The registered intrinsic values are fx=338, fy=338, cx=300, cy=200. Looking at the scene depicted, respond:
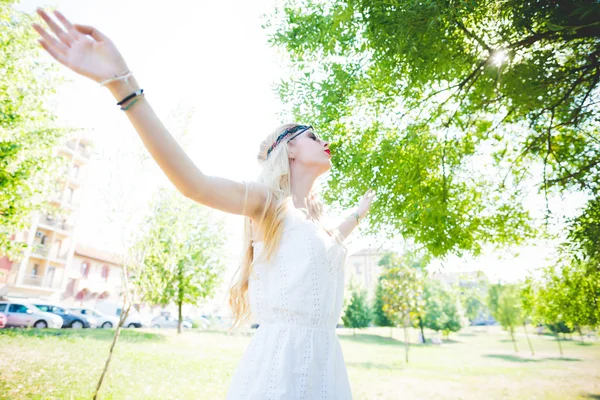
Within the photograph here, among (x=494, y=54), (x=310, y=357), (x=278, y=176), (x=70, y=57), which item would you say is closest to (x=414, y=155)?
(x=494, y=54)

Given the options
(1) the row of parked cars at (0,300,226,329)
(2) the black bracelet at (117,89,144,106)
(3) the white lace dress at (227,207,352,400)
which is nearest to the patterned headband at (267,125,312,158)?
(3) the white lace dress at (227,207,352,400)

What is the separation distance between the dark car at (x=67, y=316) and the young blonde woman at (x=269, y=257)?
28289 millimetres

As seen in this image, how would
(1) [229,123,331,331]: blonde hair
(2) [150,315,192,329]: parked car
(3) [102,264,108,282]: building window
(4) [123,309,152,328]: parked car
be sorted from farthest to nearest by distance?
(3) [102,264,108,282]: building window → (2) [150,315,192,329]: parked car → (4) [123,309,152,328]: parked car → (1) [229,123,331,331]: blonde hair

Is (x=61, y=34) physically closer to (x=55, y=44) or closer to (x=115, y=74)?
(x=55, y=44)

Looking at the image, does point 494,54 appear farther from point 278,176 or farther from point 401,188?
point 278,176

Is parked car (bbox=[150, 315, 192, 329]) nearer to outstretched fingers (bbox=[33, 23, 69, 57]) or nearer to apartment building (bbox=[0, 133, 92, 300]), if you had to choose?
apartment building (bbox=[0, 133, 92, 300])

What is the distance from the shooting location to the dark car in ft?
77.8

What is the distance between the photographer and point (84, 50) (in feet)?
4.59

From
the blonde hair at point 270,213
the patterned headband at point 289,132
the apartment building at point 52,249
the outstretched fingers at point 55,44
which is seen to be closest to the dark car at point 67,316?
the apartment building at point 52,249

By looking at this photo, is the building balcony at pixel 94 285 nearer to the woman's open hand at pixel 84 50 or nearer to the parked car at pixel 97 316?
the parked car at pixel 97 316

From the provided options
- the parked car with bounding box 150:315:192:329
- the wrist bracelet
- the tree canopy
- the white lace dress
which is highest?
the tree canopy

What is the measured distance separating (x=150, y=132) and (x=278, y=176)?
866 mm

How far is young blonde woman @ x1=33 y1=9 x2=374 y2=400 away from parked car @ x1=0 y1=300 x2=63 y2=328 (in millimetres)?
25515

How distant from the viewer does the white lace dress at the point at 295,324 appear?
5.20 ft
